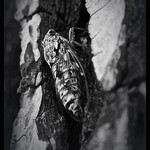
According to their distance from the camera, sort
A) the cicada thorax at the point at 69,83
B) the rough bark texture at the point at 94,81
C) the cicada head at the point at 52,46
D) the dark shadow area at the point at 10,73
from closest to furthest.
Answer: the rough bark texture at the point at 94,81
the cicada thorax at the point at 69,83
the cicada head at the point at 52,46
the dark shadow area at the point at 10,73

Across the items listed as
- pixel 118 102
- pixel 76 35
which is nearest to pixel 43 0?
pixel 76 35

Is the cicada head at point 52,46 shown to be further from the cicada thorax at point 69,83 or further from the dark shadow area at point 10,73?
the dark shadow area at point 10,73

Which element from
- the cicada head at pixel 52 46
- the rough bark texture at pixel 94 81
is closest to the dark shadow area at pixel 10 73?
the rough bark texture at pixel 94 81

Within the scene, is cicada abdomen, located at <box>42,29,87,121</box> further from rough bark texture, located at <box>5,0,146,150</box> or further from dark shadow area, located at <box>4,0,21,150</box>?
dark shadow area, located at <box>4,0,21,150</box>

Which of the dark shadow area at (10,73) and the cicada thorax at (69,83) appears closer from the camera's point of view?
the cicada thorax at (69,83)

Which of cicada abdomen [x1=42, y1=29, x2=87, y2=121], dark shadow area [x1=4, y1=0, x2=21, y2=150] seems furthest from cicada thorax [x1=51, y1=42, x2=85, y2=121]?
dark shadow area [x1=4, y1=0, x2=21, y2=150]

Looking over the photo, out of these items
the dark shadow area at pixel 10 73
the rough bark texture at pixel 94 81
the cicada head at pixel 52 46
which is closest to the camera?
the rough bark texture at pixel 94 81

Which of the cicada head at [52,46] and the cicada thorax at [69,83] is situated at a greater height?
the cicada head at [52,46]

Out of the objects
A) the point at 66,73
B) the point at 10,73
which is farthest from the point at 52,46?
the point at 10,73
